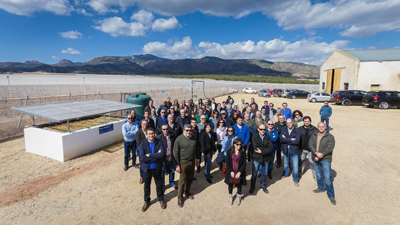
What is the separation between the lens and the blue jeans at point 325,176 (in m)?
4.60

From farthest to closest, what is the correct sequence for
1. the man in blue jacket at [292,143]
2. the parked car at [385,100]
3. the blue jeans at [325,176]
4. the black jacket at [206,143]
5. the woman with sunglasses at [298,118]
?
the parked car at [385,100]
the woman with sunglasses at [298,118]
the black jacket at [206,143]
the man in blue jacket at [292,143]
the blue jeans at [325,176]

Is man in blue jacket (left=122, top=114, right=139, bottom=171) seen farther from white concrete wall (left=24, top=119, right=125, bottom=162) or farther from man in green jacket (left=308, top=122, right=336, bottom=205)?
man in green jacket (left=308, top=122, right=336, bottom=205)

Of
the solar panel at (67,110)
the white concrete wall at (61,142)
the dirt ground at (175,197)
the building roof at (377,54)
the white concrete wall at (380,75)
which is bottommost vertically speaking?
the dirt ground at (175,197)

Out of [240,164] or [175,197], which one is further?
[175,197]

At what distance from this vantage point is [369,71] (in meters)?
26.2

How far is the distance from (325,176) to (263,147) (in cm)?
156

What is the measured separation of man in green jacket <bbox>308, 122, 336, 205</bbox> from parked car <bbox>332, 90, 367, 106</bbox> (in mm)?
21139

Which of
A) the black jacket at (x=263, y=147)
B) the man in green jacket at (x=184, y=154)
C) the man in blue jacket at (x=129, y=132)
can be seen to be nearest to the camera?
the man in green jacket at (x=184, y=154)

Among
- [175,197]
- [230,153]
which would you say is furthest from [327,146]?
[175,197]

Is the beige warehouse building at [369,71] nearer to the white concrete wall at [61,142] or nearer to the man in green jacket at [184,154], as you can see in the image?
the man in green jacket at [184,154]

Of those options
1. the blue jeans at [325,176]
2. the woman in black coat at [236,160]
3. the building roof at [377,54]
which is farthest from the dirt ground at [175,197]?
the building roof at [377,54]

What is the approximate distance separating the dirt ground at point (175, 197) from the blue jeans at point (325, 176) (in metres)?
0.25

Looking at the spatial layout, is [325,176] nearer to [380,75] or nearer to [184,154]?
[184,154]

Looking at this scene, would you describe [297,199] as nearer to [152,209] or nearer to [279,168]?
[279,168]
